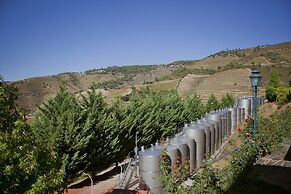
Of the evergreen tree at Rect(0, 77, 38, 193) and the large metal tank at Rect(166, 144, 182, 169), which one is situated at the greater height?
the evergreen tree at Rect(0, 77, 38, 193)

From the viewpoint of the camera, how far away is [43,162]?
27.0 feet

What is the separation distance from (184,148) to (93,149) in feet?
17.7

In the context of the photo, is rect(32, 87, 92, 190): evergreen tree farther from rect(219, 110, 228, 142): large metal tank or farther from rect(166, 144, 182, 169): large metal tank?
rect(219, 110, 228, 142): large metal tank

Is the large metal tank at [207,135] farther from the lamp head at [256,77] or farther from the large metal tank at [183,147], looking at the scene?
the lamp head at [256,77]

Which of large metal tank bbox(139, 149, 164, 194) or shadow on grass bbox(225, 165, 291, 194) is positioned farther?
large metal tank bbox(139, 149, 164, 194)

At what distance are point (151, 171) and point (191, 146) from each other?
463 centimetres

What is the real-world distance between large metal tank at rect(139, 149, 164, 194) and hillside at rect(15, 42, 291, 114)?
51.5 ft

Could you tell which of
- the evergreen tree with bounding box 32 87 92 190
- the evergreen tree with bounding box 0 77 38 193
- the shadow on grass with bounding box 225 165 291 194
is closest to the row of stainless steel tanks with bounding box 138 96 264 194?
the shadow on grass with bounding box 225 165 291 194

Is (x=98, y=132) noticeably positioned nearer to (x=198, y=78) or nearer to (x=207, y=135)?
(x=207, y=135)

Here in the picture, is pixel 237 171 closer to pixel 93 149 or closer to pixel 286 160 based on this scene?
pixel 286 160

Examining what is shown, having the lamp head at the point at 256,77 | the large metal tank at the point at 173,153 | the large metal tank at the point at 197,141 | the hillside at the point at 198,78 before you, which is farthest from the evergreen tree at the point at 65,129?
the hillside at the point at 198,78

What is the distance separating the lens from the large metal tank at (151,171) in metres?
13.3

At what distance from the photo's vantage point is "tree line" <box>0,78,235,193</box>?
23.2 feet

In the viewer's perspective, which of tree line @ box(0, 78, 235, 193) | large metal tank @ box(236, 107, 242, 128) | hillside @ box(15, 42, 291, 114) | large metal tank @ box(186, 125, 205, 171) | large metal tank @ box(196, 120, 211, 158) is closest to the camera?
tree line @ box(0, 78, 235, 193)
